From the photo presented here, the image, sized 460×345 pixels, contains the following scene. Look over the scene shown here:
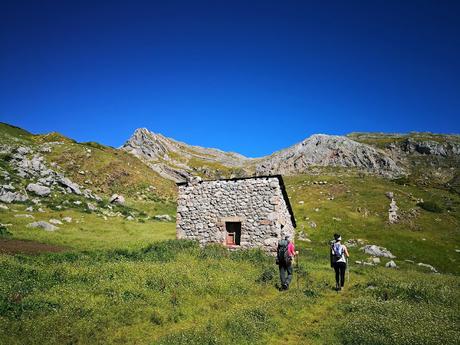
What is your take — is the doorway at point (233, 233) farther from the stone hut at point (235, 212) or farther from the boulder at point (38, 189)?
the boulder at point (38, 189)

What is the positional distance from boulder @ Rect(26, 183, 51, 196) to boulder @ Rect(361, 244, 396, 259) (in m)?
33.5

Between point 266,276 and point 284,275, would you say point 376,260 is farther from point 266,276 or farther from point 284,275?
point 284,275

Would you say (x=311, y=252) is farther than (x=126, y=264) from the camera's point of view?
Yes

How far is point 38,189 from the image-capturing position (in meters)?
36.9

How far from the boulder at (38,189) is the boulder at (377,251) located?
33.5m

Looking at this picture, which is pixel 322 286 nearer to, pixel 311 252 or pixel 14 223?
pixel 311 252

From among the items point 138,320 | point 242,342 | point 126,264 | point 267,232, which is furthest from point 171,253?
point 242,342

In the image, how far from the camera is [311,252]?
94.4 feet

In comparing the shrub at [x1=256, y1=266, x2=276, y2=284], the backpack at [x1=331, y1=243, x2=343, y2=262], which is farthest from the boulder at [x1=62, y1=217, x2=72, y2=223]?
the backpack at [x1=331, y1=243, x2=343, y2=262]

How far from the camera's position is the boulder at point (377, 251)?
99.6 ft

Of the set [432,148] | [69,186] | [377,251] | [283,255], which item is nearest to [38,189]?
[69,186]

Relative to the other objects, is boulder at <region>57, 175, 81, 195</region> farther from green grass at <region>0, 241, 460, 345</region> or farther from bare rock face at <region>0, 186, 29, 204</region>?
green grass at <region>0, 241, 460, 345</region>

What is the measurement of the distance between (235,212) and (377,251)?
51.3 ft

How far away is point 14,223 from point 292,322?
79.4 feet
